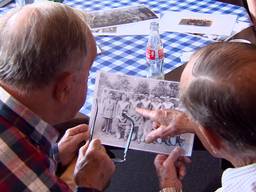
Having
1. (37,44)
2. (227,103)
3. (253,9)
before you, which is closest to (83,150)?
(37,44)

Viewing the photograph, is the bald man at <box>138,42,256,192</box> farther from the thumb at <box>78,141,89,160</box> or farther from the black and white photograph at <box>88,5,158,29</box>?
the black and white photograph at <box>88,5,158,29</box>

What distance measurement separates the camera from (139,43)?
1685 mm

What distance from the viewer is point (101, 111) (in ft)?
4.26

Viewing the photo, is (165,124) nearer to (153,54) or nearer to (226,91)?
(153,54)

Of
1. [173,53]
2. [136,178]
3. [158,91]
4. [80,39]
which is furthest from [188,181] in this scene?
[80,39]

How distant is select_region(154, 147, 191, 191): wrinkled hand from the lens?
49.8 inches

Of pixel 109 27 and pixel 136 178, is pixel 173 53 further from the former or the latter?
pixel 136 178

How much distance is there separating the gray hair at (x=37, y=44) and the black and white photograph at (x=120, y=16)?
854 mm

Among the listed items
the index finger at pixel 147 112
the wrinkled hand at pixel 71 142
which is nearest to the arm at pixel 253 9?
Result: the index finger at pixel 147 112

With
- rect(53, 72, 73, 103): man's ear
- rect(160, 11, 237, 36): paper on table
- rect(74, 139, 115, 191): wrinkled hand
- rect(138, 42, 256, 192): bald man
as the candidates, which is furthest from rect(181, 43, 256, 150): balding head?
rect(160, 11, 237, 36): paper on table

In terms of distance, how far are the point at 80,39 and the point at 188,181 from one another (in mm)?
1352

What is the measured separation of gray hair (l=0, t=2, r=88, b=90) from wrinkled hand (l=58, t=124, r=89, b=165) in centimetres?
37

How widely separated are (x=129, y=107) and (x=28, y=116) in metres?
0.40

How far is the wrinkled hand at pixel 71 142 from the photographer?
1.28 m
